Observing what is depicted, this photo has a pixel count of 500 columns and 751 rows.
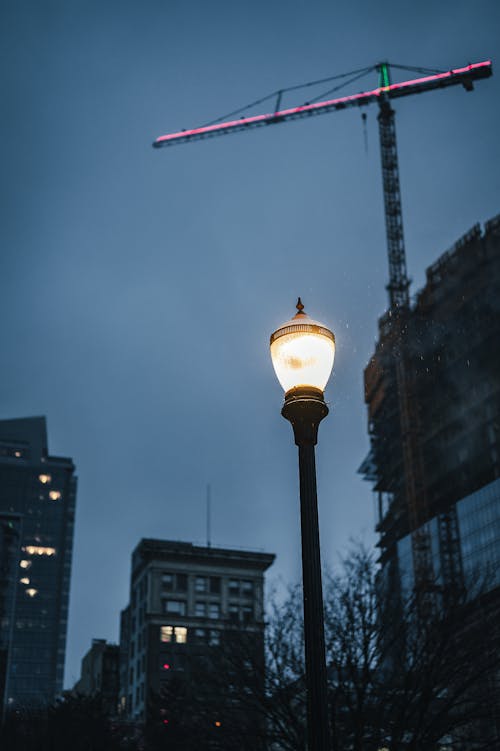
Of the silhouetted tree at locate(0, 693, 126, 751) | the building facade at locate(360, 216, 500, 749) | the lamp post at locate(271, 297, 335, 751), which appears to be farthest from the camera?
the building facade at locate(360, 216, 500, 749)

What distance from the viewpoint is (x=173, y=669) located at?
360 ft

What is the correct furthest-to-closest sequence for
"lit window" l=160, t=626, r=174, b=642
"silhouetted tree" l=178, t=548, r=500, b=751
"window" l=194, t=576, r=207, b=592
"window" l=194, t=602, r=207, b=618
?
"window" l=194, t=576, r=207, b=592, "window" l=194, t=602, r=207, b=618, "lit window" l=160, t=626, r=174, b=642, "silhouetted tree" l=178, t=548, r=500, b=751

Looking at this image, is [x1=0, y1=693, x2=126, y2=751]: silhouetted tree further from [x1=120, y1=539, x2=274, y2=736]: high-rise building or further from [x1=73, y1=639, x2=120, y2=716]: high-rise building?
[x1=73, y1=639, x2=120, y2=716]: high-rise building

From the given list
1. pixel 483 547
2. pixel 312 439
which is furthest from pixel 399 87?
pixel 312 439

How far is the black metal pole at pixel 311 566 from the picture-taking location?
7.07 metres

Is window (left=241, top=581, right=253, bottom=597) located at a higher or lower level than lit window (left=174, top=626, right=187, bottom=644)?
higher

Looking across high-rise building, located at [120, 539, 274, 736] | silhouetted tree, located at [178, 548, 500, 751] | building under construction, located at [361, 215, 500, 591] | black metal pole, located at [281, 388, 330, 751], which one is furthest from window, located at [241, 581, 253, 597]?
black metal pole, located at [281, 388, 330, 751]

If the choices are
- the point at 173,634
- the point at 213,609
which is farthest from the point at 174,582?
the point at 173,634

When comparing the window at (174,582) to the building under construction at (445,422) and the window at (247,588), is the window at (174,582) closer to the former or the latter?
the window at (247,588)

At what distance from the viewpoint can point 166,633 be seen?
113812 mm

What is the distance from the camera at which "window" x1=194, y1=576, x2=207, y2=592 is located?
121 meters

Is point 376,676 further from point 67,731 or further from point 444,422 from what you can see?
point 444,422

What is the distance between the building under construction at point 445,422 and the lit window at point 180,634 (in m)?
34.3

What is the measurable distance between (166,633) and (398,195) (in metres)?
80.7
